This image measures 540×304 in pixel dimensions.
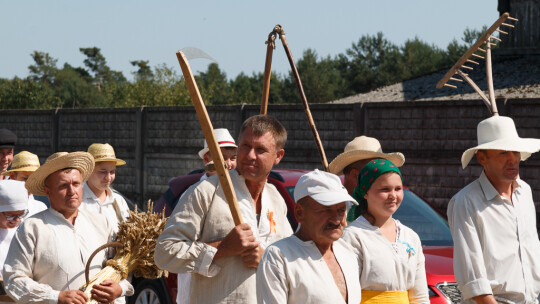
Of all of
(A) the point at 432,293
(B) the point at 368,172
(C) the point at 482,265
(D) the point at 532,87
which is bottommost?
→ (A) the point at 432,293

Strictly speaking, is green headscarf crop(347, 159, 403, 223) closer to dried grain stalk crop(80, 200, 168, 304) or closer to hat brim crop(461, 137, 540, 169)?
hat brim crop(461, 137, 540, 169)

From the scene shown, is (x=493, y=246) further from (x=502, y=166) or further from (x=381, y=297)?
(x=381, y=297)

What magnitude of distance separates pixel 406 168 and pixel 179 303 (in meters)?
9.01

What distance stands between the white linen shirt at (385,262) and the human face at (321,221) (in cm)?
60

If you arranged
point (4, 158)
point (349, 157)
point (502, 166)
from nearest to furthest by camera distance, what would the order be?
point (502, 166) < point (349, 157) < point (4, 158)

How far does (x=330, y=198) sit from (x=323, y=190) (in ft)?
0.18

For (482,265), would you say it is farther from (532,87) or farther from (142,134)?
(532,87)

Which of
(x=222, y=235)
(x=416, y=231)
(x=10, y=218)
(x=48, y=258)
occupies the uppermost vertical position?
(x=222, y=235)

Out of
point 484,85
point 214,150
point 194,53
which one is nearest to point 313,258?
point 214,150

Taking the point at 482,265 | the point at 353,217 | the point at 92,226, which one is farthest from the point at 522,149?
the point at 92,226

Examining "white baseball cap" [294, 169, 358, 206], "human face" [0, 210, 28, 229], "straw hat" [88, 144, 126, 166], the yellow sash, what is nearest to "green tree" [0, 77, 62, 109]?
"straw hat" [88, 144, 126, 166]

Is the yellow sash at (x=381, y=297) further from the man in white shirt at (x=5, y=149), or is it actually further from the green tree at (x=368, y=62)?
the green tree at (x=368, y=62)

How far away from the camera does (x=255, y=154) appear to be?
4.23 meters

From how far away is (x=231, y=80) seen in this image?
98.8 metres
